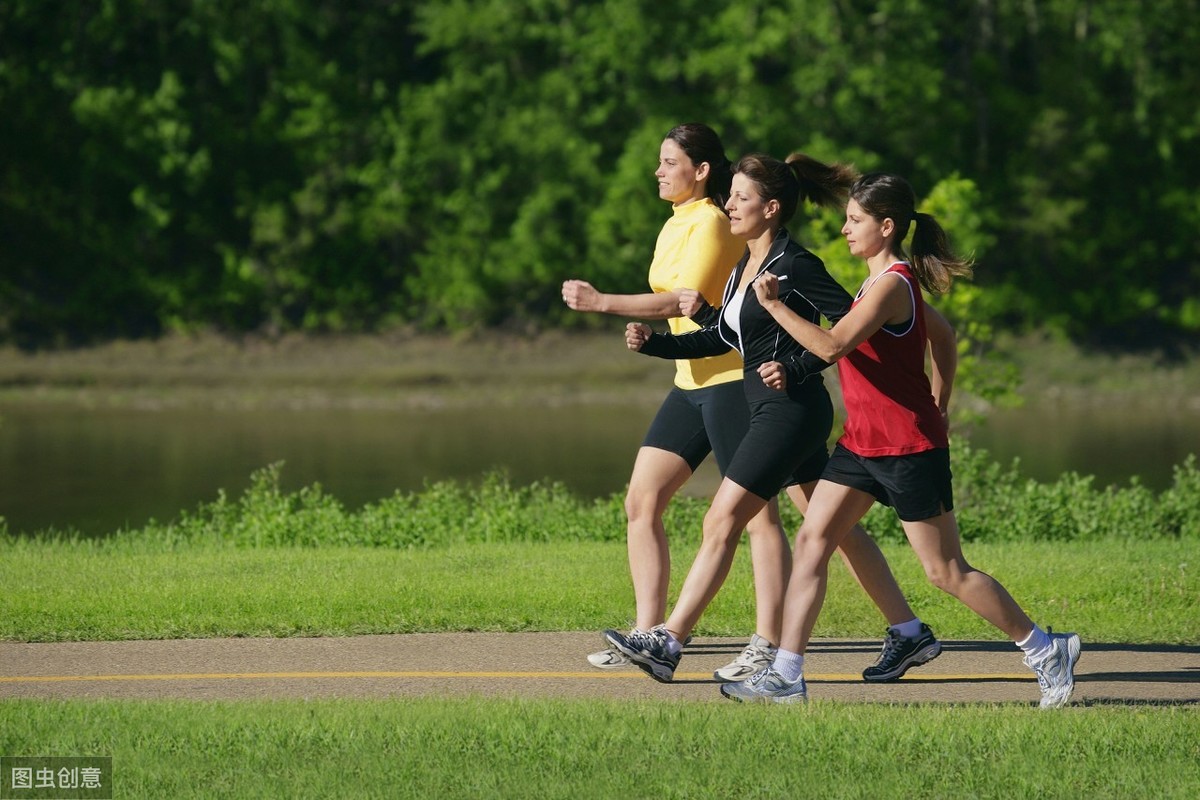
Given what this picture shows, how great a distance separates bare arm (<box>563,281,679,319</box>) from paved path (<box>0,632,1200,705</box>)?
1.49m

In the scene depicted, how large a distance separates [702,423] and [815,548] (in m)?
0.92

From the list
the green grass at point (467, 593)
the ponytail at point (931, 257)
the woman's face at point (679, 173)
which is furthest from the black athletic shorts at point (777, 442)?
the green grass at point (467, 593)

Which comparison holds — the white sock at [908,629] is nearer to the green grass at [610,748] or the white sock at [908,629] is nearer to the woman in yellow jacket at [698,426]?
the woman in yellow jacket at [698,426]

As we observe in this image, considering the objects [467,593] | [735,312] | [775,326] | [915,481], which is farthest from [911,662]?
[467,593]

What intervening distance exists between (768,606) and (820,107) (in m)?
29.3

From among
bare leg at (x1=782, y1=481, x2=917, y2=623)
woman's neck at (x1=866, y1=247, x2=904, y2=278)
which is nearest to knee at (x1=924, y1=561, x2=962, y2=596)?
bare leg at (x1=782, y1=481, x2=917, y2=623)

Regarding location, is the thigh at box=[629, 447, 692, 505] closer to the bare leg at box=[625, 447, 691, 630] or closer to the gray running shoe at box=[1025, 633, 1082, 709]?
the bare leg at box=[625, 447, 691, 630]

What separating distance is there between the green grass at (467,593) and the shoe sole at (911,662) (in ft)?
3.44

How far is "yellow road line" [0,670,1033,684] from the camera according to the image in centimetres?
721

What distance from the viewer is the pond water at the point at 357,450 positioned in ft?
63.3

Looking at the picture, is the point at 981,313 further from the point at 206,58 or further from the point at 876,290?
the point at 206,58

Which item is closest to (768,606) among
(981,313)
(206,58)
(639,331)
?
(639,331)

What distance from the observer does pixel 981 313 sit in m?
16.7

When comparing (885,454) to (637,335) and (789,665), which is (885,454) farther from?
(637,335)
